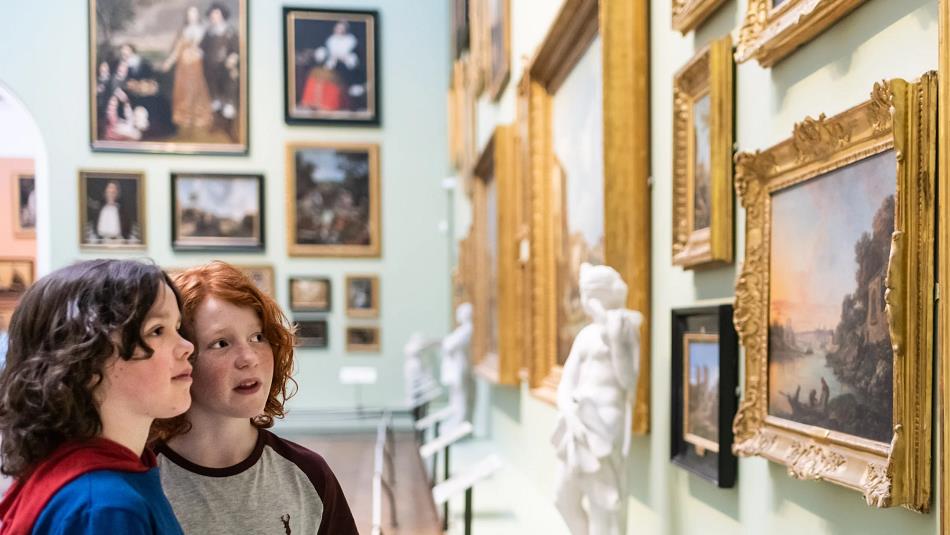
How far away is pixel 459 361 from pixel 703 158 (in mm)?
9735

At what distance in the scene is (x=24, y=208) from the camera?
678 inches

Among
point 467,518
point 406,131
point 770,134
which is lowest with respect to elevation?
point 467,518

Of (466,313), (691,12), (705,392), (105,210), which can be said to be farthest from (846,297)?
(105,210)

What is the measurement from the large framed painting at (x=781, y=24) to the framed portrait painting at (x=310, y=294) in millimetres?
14190

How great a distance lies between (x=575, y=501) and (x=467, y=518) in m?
1.32

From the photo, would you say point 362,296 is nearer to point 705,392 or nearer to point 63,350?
point 705,392

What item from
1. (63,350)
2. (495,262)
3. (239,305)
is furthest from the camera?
(495,262)

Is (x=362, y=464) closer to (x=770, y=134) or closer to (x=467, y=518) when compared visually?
(x=467, y=518)

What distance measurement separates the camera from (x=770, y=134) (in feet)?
12.6

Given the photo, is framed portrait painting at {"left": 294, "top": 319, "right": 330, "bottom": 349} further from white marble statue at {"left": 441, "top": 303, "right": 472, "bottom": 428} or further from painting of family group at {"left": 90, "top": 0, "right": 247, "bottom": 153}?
white marble statue at {"left": 441, "top": 303, "right": 472, "bottom": 428}

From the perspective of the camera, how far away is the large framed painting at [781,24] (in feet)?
10.3

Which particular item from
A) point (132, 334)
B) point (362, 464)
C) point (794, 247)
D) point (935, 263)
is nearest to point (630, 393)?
point (794, 247)

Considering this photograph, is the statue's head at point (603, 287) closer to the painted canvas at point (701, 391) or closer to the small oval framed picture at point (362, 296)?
the painted canvas at point (701, 391)

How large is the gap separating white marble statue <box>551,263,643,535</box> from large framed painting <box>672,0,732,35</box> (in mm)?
1310
